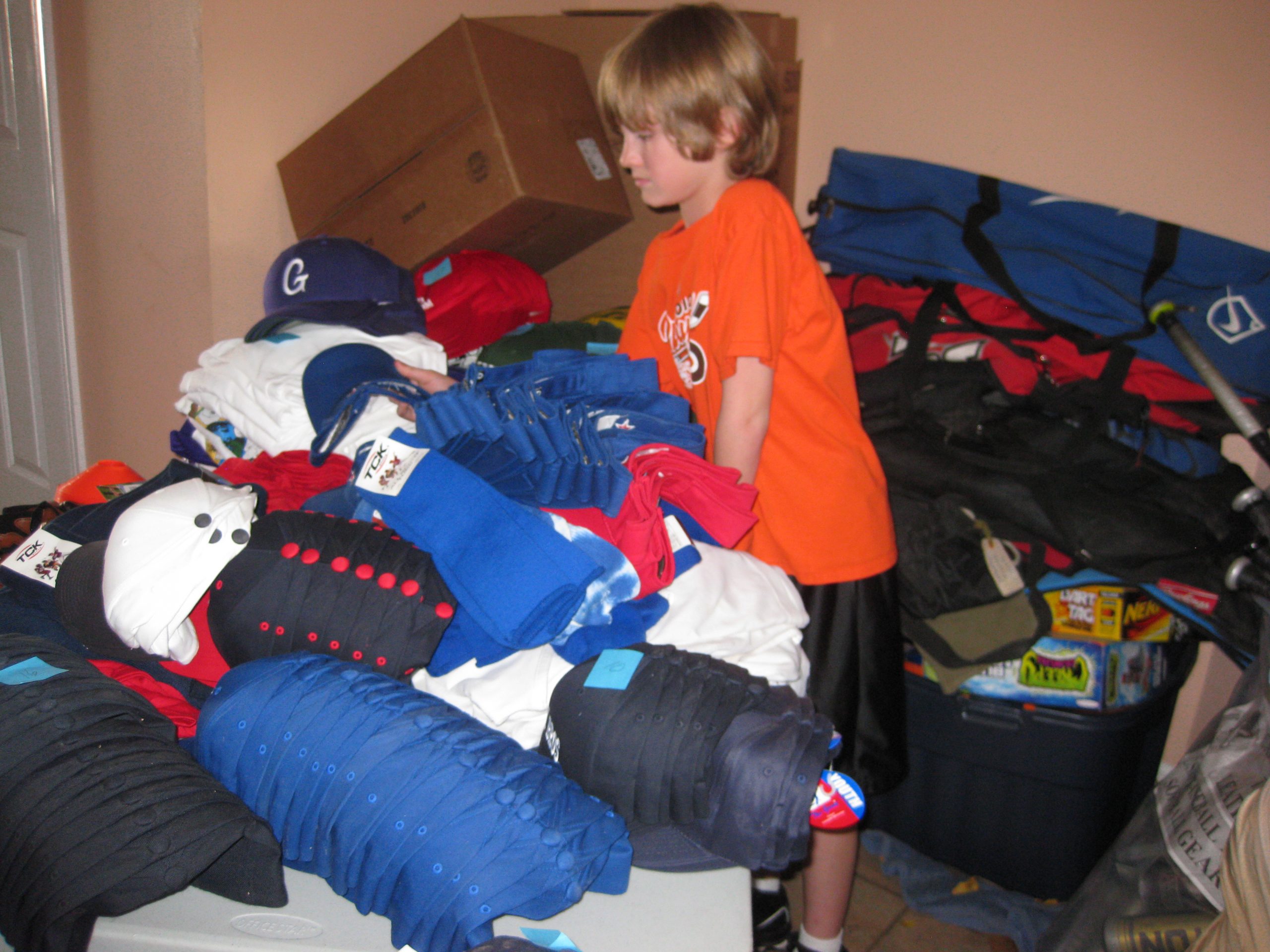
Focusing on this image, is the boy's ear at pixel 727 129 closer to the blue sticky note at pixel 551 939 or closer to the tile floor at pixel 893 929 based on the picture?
the blue sticky note at pixel 551 939

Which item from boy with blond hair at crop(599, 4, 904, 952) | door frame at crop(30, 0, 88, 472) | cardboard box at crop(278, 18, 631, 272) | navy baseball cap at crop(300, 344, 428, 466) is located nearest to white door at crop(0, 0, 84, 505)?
door frame at crop(30, 0, 88, 472)

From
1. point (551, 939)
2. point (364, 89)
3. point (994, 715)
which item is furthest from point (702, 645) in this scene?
point (364, 89)

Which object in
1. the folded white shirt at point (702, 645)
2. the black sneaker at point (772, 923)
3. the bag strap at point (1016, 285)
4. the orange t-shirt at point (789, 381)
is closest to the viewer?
the folded white shirt at point (702, 645)

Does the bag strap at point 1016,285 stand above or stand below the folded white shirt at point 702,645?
above

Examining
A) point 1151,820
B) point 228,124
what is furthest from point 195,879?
point 228,124

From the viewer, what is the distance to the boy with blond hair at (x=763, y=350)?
0.99m

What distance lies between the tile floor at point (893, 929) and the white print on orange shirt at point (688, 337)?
998 millimetres

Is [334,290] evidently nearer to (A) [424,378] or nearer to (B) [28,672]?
(A) [424,378]

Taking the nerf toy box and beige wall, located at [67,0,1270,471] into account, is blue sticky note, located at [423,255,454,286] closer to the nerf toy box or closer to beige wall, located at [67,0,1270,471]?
beige wall, located at [67,0,1270,471]

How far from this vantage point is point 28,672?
2.07 ft

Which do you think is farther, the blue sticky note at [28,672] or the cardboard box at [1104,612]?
the cardboard box at [1104,612]

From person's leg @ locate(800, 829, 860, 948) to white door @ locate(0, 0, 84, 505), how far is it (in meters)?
2.10

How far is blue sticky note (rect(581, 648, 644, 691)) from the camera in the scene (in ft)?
2.11

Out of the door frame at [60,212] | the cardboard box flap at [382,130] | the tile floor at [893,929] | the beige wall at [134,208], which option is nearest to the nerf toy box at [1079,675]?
the tile floor at [893,929]
